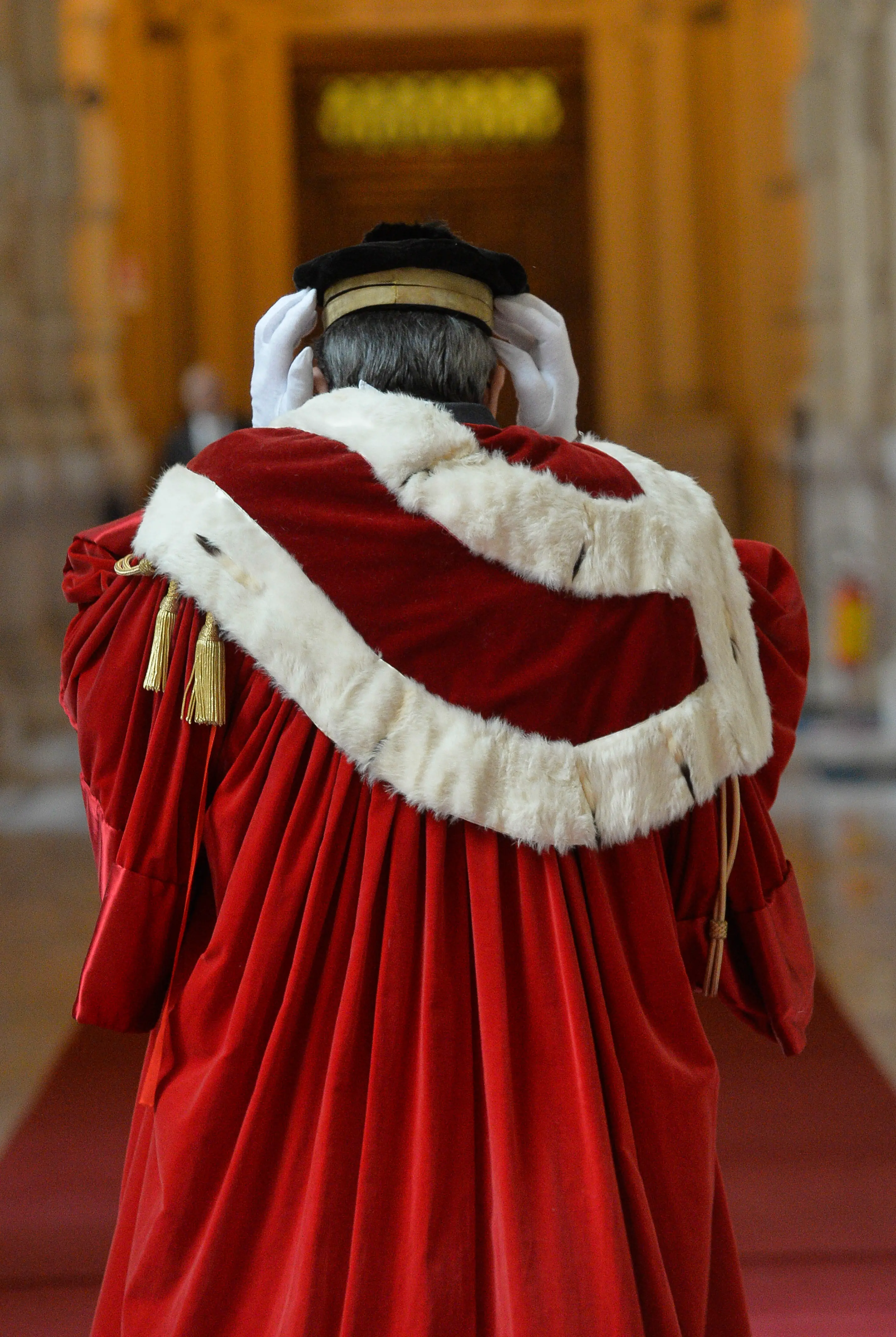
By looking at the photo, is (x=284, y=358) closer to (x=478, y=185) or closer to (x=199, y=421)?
(x=199, y=421)

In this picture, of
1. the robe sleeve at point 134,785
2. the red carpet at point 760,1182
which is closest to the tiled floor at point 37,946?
the red carpet at point 760,1182

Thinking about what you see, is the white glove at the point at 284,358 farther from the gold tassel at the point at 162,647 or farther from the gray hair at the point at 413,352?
the gold tassel at the point at 162,647

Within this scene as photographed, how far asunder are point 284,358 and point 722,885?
2.42ft

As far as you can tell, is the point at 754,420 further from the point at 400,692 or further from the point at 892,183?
the point at 400,692

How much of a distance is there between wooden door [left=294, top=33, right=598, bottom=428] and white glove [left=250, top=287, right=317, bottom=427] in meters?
9.83

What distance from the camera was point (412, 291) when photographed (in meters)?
1.50

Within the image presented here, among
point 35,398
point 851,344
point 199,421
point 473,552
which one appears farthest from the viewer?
point 35,398

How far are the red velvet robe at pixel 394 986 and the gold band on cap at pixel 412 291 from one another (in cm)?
15

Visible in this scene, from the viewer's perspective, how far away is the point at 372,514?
55.6 inches

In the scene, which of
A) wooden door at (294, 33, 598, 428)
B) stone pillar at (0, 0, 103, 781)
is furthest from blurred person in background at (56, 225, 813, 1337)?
wooden door at (294, 33, 598, 428)

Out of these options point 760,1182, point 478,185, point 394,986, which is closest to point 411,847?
point 394,986

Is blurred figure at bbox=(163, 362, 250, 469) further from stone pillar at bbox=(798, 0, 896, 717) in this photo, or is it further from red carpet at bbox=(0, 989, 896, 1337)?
red carpet at bbox=(0, 989, 896, 1337)

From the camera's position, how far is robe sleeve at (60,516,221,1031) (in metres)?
1.47

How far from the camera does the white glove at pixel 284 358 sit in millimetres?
1618
